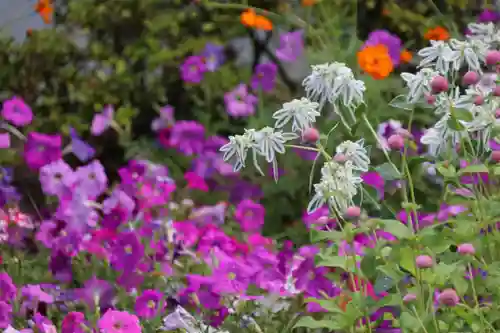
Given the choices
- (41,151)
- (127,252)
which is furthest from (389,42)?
(127,252)

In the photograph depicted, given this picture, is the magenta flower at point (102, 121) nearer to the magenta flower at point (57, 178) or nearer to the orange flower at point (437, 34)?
the magenta flower at point (57, 178)

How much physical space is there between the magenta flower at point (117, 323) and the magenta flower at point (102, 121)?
161 cm

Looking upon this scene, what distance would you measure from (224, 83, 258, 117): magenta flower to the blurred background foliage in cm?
6

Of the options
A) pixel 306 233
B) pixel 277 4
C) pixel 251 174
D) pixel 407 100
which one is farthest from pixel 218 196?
pixel 407 100

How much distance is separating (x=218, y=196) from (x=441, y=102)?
1.62 m

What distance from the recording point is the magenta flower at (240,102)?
316 centimetres

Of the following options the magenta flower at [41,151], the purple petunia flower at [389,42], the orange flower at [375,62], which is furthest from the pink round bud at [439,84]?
the purple petunia flower at [389,42]

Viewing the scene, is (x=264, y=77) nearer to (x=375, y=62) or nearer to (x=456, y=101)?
(x=375, y=62)

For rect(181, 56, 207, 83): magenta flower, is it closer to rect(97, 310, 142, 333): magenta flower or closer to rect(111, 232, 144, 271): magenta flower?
rect(111, 232, 144, 271): magenta flower

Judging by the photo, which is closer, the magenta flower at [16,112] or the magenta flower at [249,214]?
the magenta flower at [249,214]

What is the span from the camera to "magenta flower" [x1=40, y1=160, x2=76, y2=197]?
87.4 inches

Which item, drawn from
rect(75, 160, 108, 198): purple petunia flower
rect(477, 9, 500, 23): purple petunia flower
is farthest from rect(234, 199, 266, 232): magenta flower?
rect(477, 9, 500, 23): purple petunia flower

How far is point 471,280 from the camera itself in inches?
57.0

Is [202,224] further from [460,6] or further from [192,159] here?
[460,6]
